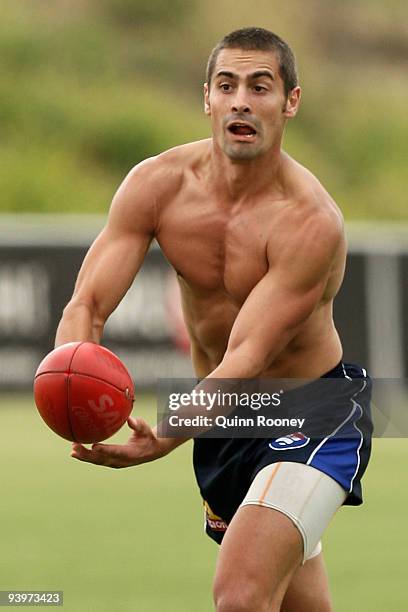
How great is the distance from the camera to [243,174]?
6453 mm

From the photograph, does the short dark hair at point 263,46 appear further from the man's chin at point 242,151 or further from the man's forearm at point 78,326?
the man's forearm at point 78,326

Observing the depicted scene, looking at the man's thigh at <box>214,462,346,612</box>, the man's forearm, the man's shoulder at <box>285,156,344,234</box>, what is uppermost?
the man's shoulder at <box>285,156,344,234</box>

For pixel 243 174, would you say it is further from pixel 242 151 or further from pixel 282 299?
pixel 282 299

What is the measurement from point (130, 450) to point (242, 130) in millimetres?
1412

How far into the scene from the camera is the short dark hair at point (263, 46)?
624cm

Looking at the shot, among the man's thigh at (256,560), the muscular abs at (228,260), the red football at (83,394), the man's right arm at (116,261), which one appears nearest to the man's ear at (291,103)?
the muscular abs at (228,260)

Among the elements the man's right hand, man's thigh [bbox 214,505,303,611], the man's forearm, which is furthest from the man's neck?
man's thigh [bbox 214,505,303,611]

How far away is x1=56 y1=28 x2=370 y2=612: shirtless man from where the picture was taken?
5941 millimetres

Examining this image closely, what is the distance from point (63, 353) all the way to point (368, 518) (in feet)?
19.8

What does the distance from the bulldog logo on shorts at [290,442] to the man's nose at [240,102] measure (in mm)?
1359

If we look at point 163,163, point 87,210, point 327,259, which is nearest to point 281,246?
point 327,259

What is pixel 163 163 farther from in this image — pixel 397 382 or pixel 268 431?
pixel 397 382

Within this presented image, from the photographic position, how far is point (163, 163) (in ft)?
21.7

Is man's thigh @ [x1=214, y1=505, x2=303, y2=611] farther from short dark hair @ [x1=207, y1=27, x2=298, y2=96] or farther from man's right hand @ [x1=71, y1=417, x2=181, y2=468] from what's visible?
short dark hair @ [x1=207, y1=27, x2=298, y2=96]
